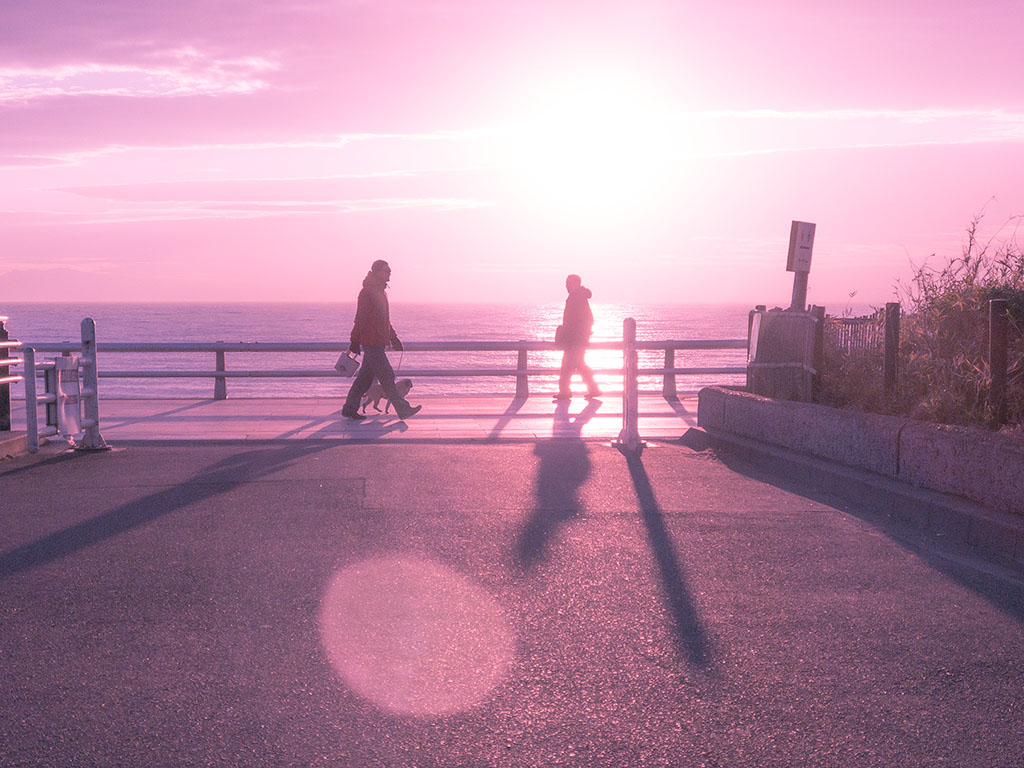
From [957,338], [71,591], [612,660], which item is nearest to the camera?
[612,660]

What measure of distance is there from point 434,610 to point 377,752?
169cm

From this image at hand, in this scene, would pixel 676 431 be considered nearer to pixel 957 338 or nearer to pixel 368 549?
pixel 957 338

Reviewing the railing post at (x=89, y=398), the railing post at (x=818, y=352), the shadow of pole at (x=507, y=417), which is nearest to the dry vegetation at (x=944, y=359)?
the railing post at (x=818, y=352)

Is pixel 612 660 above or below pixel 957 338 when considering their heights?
below

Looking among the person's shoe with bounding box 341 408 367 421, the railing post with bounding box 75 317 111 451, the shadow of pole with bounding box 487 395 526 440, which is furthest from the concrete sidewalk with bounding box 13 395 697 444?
the railing post with bounding box 75 317 111 451

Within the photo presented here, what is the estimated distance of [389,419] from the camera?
48.4 feet

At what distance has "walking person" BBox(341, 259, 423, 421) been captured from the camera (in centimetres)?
1396

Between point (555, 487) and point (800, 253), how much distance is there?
165 inches

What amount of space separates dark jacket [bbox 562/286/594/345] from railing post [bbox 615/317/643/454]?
5.55 meters

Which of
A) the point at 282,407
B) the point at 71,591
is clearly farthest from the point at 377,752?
the point at 282,407

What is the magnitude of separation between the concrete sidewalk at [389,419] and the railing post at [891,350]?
300cm

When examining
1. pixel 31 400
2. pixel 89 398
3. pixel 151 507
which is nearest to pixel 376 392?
pixel 89 398

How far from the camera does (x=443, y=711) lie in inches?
157

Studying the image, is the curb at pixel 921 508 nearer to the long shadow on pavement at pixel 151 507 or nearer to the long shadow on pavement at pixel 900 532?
the long shadow on pavement at pixel 900 532
